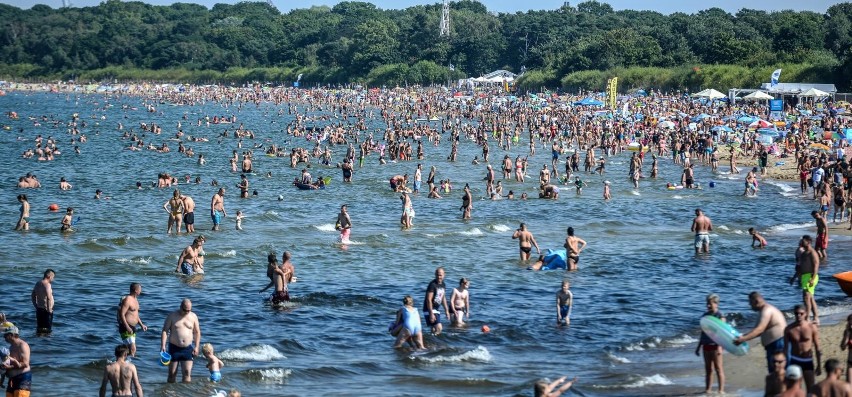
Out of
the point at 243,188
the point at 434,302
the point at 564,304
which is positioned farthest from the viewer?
the point at 243,188

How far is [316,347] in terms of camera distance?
16.7m

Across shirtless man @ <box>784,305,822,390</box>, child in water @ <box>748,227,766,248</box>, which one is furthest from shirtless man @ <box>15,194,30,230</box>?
shirtless man @ <box>784,305,822,390</box>

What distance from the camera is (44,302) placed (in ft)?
54.1

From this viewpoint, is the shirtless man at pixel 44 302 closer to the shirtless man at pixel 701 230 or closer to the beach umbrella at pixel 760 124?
the shirtless man at pixel 701 230

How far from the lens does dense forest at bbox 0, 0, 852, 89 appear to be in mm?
91188

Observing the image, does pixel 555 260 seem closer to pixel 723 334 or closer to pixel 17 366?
pixel 723 334

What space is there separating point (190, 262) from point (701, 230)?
11.3 m

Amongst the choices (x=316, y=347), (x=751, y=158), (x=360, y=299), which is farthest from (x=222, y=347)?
(x=751, y=158)

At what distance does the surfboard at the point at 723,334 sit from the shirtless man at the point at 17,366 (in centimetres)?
772

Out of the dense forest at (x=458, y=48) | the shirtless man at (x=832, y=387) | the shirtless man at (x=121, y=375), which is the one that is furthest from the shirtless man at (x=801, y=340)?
the dense forest at (x=458, y=48)

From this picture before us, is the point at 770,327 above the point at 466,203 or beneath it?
above

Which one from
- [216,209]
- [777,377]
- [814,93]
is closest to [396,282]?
[216,209]

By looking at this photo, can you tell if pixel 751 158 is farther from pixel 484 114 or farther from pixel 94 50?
pixel 94 50

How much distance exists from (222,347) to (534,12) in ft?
477
